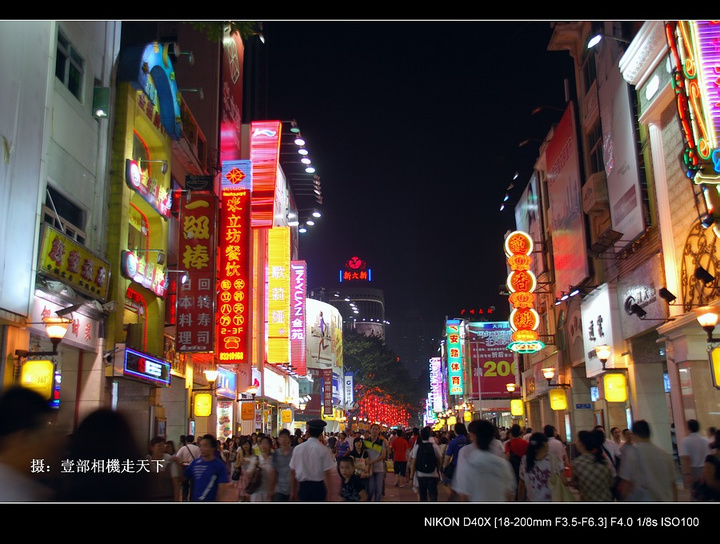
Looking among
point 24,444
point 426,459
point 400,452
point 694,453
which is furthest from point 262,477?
point 400,452

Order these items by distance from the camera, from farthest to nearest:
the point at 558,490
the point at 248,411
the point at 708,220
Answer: the point at 248,411, the point at 708,220, the point at 558,490

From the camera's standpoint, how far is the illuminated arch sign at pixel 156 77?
63.6 feet

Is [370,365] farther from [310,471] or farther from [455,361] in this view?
[310,471]

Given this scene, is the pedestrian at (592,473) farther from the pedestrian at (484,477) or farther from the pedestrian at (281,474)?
the pedestrian at (281,474)

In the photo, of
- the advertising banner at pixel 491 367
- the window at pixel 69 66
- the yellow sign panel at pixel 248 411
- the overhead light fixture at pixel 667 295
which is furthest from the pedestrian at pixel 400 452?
the advertising banner at pixel 491 367

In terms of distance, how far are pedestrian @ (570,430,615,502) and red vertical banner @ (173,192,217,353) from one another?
15.4 meters

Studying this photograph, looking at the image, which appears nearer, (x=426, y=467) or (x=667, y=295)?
(x=426, y=467)

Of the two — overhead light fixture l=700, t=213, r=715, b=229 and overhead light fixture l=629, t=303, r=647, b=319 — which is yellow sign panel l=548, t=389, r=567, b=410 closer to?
overhead light fixture l=629, t=303, r=647, b=319

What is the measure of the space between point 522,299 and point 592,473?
24054mm

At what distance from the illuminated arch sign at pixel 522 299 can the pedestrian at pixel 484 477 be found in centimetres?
2444

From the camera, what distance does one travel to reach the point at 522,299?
32.1 metres

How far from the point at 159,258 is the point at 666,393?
16.3 metres

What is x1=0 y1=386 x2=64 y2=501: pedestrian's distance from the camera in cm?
506
